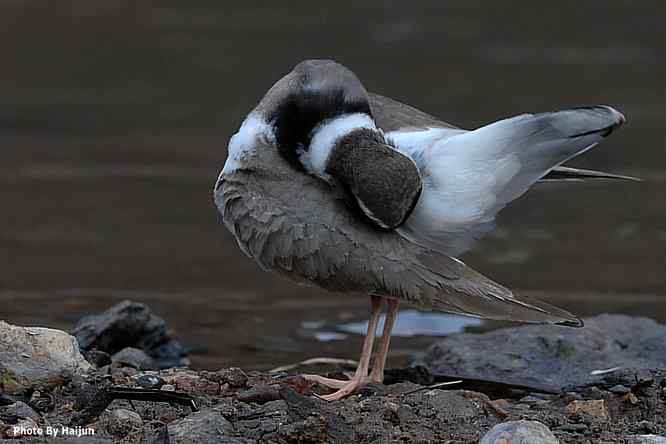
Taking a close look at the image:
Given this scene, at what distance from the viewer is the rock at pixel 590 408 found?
523 cm

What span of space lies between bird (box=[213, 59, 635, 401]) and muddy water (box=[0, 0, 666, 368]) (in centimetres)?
186

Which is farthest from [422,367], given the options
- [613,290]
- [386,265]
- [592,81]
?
[592,81]

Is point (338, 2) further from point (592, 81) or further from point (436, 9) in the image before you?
point (592, 81)

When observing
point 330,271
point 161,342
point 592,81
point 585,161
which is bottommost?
point 161,342

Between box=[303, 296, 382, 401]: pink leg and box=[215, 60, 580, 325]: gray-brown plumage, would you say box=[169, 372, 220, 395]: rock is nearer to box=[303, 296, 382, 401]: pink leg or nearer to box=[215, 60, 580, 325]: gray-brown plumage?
box=[303, 296, 382, 401]: pink leg

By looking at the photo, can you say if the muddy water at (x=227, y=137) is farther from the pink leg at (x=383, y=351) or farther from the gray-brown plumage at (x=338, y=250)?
the gray-brown plumage at (x=338, y=250)

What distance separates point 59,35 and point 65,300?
7098 millimetres

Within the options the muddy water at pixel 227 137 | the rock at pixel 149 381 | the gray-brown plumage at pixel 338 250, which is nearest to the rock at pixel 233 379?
the rock at pixel 149 381

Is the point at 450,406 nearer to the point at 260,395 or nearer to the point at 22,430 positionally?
the point at 260,395

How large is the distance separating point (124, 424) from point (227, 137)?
765 cm

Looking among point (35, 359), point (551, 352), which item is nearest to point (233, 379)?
point (35, 359)

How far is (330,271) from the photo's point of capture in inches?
213

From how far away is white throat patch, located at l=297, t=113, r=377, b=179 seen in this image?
5.35m

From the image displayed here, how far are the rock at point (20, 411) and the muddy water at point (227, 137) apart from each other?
2.44 meters
